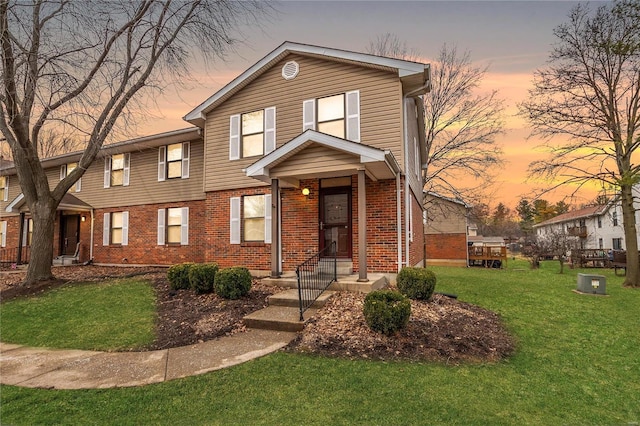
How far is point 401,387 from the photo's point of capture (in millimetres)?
3732

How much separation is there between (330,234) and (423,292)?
131 inches

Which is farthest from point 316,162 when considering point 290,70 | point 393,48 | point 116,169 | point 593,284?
point 393,48

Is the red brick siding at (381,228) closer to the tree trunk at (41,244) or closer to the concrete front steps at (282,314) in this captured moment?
the concrete front steps at (282,314)

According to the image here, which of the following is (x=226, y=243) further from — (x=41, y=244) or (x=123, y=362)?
(x=123, y=362)

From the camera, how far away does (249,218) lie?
35.2 ft

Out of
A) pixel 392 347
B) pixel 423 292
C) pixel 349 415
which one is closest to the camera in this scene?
pixel 349 415

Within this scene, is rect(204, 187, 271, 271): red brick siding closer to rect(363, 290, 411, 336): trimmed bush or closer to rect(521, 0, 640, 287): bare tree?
rect(363, 290, 411, 336): trimmed bush

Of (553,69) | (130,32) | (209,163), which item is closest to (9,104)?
(130,32)

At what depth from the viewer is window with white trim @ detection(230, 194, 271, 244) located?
34.5 feet

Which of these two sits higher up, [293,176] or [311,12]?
[311,12]

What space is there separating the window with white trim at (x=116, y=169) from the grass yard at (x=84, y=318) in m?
7.35

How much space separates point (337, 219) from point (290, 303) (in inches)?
135

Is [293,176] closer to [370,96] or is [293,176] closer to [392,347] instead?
[370,96]

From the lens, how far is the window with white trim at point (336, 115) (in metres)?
9.16
